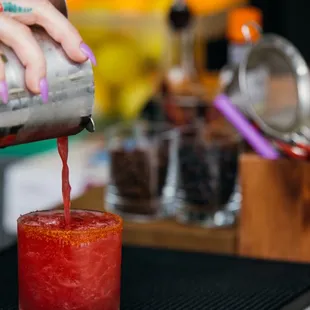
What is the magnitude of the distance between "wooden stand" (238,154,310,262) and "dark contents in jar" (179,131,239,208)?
0.09 metres

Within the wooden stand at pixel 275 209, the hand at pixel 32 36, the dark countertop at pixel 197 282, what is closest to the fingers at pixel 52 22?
the hand at pixel 32 36

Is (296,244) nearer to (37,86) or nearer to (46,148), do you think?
(37,86)

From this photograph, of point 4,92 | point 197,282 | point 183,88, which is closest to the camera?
point 4,92

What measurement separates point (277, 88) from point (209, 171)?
0.24 meters

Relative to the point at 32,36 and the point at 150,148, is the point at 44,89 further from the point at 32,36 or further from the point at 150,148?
the point at 150,148

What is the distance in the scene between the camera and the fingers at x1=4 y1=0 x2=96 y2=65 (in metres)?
0.77

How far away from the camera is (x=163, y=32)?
257 centimetres

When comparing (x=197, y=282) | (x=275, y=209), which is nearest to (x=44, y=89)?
(x=197, y=282)

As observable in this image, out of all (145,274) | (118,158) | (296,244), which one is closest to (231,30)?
(118,158)

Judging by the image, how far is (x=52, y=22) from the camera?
30.5 inches

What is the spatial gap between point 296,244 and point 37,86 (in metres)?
0.66

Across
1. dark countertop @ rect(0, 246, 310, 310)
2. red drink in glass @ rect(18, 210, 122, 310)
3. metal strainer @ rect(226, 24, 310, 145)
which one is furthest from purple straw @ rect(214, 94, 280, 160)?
red drink in glass @ rect(18, 210, 122, 310)

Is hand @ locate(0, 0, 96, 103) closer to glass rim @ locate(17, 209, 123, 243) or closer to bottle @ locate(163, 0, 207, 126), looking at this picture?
glass rim @ locate(17, 209, 123, 243)

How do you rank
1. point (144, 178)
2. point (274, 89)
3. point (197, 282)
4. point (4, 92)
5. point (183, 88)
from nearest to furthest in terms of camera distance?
point (4, 92)
point (197, 282)
point (144, 178)
point (274, 89)
point (183, 88)
